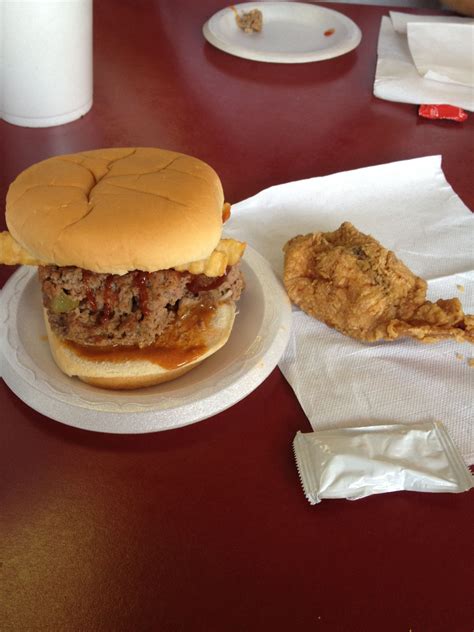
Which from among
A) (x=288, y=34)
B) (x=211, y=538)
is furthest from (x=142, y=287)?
(x=288, y=34)

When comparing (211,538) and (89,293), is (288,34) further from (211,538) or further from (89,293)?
(211,538)

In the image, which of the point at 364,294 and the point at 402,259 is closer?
the point at 364,294

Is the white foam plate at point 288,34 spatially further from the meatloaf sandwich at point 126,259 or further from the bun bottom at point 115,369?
the bun bottom at point 115,369

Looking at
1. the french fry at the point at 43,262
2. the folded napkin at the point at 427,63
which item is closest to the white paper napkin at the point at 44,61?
the french fry at the point at 43,262

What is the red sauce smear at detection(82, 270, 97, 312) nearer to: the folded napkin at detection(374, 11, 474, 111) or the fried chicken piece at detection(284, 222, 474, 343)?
the fried chicken piece at detection(284, 222, 474, 343)

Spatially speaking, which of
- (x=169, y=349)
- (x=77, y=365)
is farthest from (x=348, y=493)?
(x=77, y=365)
